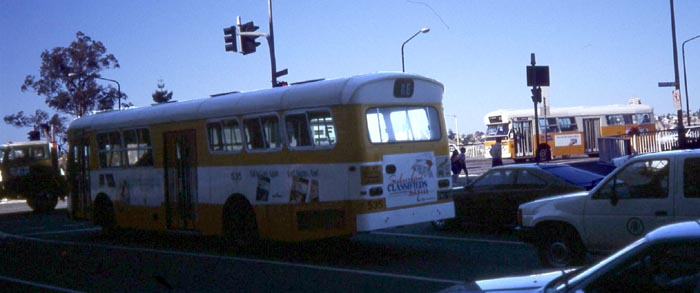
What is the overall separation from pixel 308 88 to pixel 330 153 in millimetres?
1187

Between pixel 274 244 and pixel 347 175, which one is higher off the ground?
pixel 347 175

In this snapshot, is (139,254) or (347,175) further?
(139,254)

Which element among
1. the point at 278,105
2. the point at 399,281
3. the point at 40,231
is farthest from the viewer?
the point at 40,231

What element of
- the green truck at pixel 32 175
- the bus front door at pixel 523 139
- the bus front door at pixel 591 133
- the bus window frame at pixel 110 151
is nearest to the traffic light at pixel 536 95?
the bus window frame at pixel 110 151

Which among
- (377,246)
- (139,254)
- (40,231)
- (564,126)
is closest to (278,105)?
(377,246)

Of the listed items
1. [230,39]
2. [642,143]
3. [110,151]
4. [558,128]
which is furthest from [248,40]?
[558,128]

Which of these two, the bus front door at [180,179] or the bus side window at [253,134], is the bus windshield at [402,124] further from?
the bus front door at [180,179]

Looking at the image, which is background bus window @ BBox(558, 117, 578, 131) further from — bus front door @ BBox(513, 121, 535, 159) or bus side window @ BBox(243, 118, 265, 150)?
bus side window @ BBox(243, 118, 265, 150)

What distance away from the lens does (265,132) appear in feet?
46.7

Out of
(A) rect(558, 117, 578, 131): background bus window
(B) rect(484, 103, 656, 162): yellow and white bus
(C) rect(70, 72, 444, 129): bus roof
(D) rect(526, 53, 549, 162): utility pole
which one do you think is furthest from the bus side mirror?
(A) rect(558, 117, 578, 131): background bus window

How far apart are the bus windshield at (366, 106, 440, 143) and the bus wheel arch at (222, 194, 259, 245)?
2871 millimetres

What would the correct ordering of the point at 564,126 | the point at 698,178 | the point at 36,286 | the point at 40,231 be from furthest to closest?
1. the point at 564,126
2. the point at 40,231
3. the point at 36,286
4. the point at 698,178

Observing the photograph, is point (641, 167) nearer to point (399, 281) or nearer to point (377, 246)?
point (399, 281)

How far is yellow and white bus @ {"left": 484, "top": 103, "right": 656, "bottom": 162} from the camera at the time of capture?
47.3 m
